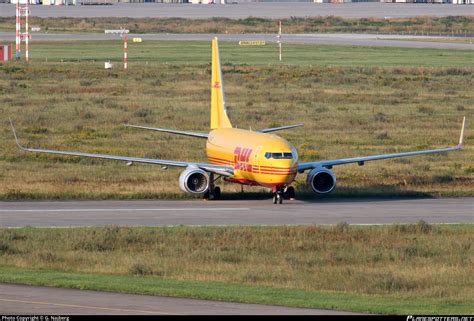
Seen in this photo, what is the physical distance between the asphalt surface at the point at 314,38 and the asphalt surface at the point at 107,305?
125m

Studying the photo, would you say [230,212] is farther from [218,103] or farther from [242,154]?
[218,103]

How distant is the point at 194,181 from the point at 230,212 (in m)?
2.33

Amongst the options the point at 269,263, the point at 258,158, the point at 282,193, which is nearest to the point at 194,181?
the point at 258,158

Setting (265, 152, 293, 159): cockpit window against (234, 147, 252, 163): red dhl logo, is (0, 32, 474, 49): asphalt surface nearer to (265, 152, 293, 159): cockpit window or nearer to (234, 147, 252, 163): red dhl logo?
(234, 147, 252, 163): red dhl logo

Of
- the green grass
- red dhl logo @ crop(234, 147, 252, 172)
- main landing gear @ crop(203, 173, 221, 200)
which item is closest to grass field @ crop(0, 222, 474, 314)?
red dhl logo @ crop(234, 147, 252, 172)

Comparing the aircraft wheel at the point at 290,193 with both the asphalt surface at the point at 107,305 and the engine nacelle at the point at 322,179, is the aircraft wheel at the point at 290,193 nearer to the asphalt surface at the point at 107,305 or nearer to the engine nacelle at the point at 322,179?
the engine nacelle at the point at 322,179

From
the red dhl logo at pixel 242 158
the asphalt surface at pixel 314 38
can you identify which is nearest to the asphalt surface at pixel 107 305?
the red dhl logo at pixel 242 158

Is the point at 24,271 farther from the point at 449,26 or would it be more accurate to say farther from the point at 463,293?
the point at 449,26

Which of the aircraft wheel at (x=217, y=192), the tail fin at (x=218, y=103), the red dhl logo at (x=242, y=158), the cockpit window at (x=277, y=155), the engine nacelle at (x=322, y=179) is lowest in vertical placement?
the aircraft wheel at (x=217, y=192)

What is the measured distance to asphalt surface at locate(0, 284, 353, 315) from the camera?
71.2 feet

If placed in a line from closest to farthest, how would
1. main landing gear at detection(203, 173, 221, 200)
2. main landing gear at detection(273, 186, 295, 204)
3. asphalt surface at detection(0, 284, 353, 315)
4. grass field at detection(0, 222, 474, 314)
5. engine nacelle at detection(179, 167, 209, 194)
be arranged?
asphalt surface at detection(0, 284, 353, 315)
grass field at detection(0, 222, 474, 314)
main landing gear at detection(273, 186, 295, 204)
engine nacelle at detection(179, 167, 209, 194)
main landing gear at detection(203, 173, 221, 200)

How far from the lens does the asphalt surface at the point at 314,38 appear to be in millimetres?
149750

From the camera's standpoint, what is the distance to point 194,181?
40.5 metres

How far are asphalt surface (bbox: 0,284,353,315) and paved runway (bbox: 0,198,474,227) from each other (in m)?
12.1
